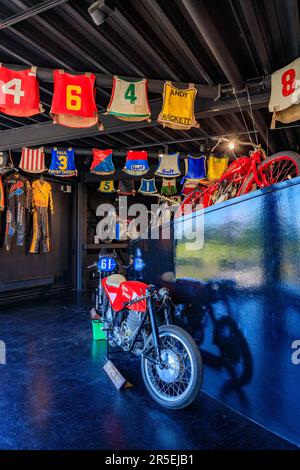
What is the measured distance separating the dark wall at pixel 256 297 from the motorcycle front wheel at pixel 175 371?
371 mm

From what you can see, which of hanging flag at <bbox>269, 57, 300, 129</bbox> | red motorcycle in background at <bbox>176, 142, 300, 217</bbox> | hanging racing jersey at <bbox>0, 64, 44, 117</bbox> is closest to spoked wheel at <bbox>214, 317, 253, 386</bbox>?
red motorcycle in background at <bbox>176, 142, 300, 217</bbox>

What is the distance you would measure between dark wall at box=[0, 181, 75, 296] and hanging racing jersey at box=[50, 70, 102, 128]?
12.2 feet

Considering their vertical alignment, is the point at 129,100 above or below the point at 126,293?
above

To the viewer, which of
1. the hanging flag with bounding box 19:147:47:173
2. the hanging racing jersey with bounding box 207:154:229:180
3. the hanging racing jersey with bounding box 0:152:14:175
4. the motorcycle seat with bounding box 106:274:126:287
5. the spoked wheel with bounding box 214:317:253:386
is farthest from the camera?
the hanging racing jersey with bounding box 207:154:229:180

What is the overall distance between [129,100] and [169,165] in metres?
2.80

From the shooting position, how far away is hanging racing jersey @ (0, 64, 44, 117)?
10.6 feet

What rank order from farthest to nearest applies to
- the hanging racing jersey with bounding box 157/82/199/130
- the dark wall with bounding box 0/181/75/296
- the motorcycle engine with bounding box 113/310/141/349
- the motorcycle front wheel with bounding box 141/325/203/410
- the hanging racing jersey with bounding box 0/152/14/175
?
the dark wall with bounding box 0/181/75/296, the hanging racing jersey with bounding box 0/152/14/175, the hanging racing jersey with bounding box 157/82/199/130, the motorcycle engine with bounding box 113/310/141/349, the motorcycle front wheel with bounding box 141/325/203/410

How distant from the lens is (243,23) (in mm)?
2799

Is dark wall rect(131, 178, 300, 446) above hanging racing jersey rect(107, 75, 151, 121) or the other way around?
the other way around

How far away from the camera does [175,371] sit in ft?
6.76

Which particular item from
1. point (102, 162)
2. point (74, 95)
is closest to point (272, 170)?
point (74, 95)

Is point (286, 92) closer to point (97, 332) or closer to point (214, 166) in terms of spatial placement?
point (214, 166)

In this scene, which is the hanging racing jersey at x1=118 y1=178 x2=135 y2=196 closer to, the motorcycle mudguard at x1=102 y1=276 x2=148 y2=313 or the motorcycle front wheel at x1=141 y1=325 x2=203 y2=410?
the motorcycle mudguard at x1=102 y1=276 x2=148 y2=313

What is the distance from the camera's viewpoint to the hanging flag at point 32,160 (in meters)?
5.47
